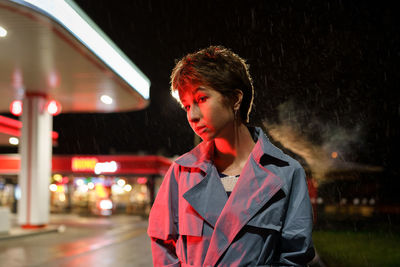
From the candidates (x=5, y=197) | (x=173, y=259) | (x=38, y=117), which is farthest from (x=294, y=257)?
(x=5, y=197)

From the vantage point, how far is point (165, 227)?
5.30 ft

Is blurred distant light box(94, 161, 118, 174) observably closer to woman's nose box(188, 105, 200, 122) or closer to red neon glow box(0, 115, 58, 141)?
red neon glow box(0, 115, 58, 141)

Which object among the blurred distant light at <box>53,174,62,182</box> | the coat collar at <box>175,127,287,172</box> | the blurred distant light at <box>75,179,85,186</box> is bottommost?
the coat collar at <box>175,127,287,172</box>

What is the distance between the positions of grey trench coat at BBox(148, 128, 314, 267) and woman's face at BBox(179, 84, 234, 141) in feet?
0.51

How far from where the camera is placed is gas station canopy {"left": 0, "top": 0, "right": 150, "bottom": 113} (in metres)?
8.03

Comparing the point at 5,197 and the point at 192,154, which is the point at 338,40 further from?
the point at 5,197

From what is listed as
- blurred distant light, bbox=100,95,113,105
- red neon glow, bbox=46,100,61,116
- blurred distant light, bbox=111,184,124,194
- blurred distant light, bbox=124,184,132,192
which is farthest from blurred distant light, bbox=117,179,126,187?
red neon glow, bbox=46,100,61,116

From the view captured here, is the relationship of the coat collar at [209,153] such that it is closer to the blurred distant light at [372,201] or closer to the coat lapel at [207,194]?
the coat lapel at [207,194]

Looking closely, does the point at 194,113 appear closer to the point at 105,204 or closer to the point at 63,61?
the point at 63,61

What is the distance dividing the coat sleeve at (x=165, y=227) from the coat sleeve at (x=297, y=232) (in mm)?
414

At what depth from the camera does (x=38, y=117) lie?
1520 centimetres

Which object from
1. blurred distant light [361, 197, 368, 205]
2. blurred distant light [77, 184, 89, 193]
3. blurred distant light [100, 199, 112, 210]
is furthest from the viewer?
blurred distant light [77, 184, 89, 193]

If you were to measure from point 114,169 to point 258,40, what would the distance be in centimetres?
2161

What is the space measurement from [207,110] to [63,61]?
33.2ft
